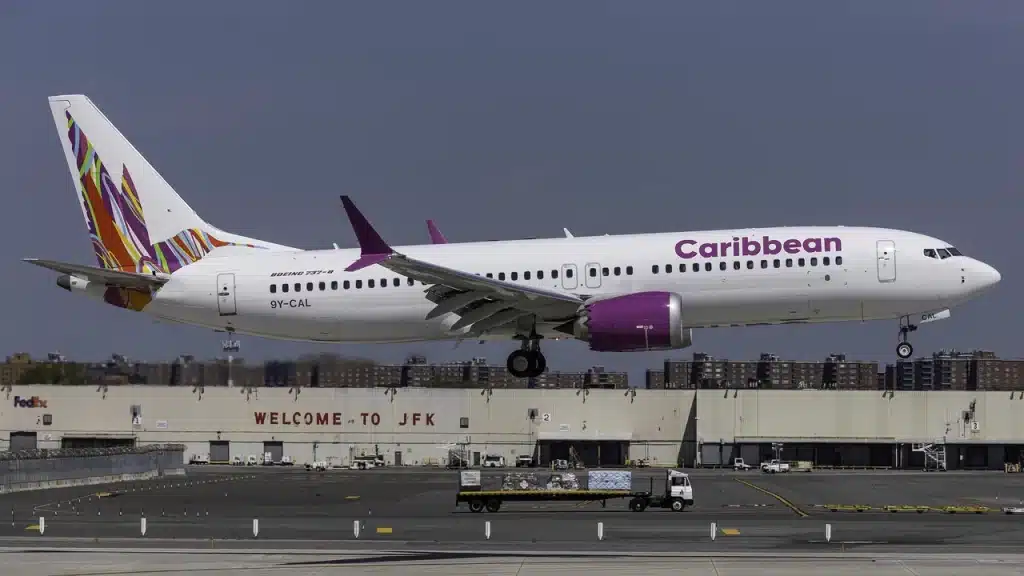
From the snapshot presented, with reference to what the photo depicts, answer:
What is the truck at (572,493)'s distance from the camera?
219 ft

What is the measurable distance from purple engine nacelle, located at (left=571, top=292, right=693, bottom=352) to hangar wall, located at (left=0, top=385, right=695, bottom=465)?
70769 mm

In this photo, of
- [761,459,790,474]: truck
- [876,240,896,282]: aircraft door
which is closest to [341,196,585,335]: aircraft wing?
[876,240,896,282]: aircraft door

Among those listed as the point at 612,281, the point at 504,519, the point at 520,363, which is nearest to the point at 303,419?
the point at 504,519

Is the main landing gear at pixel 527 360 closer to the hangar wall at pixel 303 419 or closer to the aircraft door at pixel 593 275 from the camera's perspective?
the aircraft door at pixel 593 275

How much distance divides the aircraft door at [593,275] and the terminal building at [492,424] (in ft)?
228

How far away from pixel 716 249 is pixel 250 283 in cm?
1819

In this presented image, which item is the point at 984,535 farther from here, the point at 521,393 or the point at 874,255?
the point at 521,393

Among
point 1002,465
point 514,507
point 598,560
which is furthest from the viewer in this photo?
point 1002,465

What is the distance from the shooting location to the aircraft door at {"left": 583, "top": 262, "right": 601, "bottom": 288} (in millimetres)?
55562

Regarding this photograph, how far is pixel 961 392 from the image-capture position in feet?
415

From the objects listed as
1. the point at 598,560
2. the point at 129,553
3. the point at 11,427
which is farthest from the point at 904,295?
the point at 11,427

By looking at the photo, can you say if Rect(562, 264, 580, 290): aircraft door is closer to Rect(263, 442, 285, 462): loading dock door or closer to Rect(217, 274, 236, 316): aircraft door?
Rect(217, 274, 236, 316): aircraft door

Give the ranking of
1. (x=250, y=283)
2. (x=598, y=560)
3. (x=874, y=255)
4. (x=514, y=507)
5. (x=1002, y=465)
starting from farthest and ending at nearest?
(x=1002, y=465)
(x=514, y=507)
(x=250, y=283)
(x=874, y=255)
(x=598, y=560)

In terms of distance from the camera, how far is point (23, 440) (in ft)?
412
